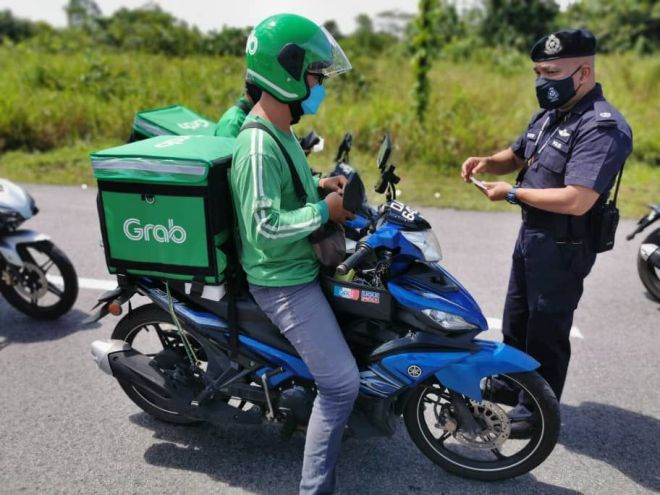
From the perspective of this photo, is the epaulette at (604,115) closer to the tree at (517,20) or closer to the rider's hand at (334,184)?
the rider's hand at (334,184)

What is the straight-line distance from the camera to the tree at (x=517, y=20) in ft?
96.1

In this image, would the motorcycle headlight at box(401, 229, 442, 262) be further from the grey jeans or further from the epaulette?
the epaulette

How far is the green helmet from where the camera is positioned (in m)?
2.35

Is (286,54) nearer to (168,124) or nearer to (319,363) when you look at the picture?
(319,363)

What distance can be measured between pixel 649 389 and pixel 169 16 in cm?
3139

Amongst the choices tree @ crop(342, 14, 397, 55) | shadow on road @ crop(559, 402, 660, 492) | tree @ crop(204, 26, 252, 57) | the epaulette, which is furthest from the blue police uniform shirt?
tree @ crop(342, 14, 397, 55)

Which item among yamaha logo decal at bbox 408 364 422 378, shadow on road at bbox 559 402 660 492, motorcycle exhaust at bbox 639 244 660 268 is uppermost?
yamaha logo decal at bbox 408 364 422 378

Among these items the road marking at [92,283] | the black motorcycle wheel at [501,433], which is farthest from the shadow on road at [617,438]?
the road marking at [92,283]

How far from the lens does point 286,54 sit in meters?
2.34

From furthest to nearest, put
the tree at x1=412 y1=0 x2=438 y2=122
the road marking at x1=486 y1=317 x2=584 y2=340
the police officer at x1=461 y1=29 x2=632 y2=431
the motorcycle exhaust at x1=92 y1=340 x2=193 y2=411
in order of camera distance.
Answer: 1. the tree at x1=412 y1=0 x2=438 y2=122
2. the road marking at x1=486 y1=317 x2=584 y2=340
3. the motorcycle exhaust at x1=92 y1=340 x2=193 y2=411
4. the police officer at x1=461 y1=29 x2=632 y2=431

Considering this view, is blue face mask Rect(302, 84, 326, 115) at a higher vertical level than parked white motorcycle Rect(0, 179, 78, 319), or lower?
higher

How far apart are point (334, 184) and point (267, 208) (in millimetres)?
410

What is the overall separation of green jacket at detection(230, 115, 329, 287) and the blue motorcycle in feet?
0.76

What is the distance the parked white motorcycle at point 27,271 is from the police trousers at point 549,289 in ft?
A: 9.91
